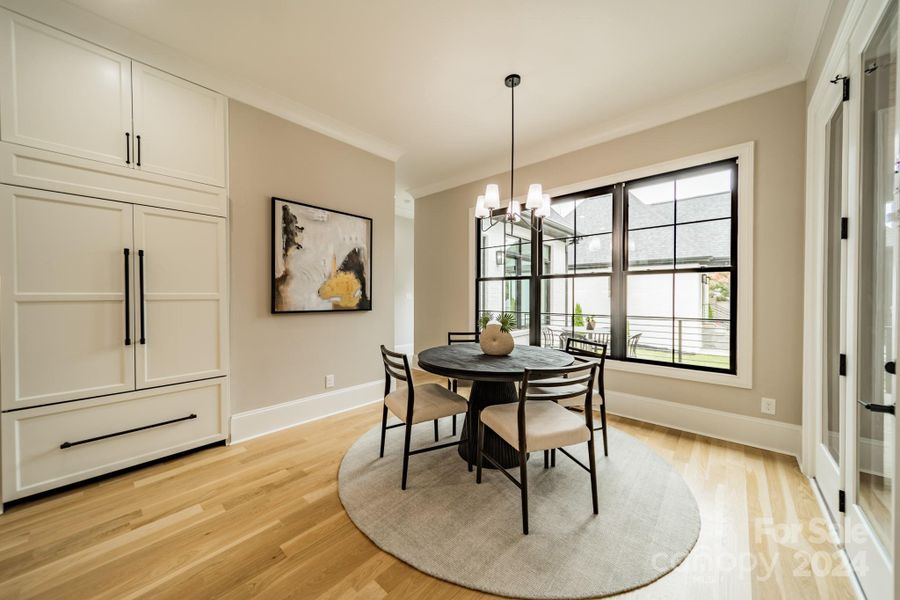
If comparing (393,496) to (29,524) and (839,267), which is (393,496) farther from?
(839,267)

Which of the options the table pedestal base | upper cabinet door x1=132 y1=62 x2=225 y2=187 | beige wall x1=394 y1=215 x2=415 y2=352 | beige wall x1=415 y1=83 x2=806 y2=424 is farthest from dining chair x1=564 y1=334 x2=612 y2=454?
beige wall x1=394 y1=215 x2=415 y2=352

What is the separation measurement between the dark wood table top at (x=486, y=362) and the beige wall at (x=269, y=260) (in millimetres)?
1301

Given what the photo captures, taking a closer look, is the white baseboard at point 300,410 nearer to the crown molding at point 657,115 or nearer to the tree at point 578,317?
the tree at point 578,317

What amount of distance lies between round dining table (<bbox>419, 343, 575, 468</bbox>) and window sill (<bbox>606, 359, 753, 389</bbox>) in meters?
1.12

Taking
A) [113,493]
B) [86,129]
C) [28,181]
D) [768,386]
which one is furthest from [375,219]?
[768,386]

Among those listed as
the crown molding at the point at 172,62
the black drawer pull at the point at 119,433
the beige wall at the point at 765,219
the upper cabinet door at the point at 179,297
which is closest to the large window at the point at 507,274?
the beige wall at the point at 765,219

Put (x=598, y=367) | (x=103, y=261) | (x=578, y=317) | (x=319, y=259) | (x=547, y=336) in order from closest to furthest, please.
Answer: (x=103, y=261)
(x=598, y=367)
(x=319, y=259)
(x=578, y=317)
(x=547, y=336)

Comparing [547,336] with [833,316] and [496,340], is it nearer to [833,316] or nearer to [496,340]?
[496,340]

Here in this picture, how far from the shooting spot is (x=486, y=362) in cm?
214

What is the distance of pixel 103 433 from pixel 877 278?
4.14 meters

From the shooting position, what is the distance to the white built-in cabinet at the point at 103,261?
1.85m

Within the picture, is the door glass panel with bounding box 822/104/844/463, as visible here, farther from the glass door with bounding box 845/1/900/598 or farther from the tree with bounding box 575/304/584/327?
the tree with bounding box 575/304/584/327

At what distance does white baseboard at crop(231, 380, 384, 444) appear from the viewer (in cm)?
271

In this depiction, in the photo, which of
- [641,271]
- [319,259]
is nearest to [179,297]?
[319,259]
